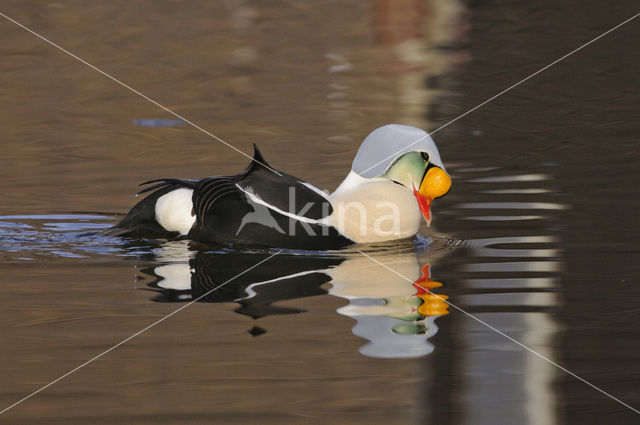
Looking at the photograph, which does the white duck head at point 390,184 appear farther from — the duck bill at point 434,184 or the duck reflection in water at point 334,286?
the duck reflection in water at point 334,286

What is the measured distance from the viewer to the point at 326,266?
608cm

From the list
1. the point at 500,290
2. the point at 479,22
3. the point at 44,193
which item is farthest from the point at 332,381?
the point at 479,22

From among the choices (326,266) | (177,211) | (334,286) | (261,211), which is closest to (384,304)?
(334,286)

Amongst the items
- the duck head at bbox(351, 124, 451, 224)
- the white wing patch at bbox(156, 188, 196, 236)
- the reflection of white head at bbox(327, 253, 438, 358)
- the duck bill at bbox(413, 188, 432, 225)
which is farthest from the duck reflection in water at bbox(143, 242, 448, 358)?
the duck head at bbox(351, 124, 451, 224)

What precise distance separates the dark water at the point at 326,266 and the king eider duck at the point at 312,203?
11cm

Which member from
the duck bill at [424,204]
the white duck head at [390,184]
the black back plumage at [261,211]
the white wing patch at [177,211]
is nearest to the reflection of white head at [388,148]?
the white duck head at [390,184]

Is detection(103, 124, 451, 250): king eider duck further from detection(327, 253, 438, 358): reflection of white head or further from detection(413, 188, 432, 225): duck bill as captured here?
detection(327, 253, 438, 358): reflection of white head

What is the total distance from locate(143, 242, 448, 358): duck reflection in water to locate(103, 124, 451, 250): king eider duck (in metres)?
0.12

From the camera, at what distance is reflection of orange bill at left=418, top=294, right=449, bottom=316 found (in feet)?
16.9

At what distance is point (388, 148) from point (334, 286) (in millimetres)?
1178

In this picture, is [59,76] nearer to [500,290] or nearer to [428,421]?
[500,290]

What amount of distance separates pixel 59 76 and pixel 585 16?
986 cm

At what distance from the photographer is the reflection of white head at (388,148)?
21.3ft

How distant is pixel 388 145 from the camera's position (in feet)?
21.4
